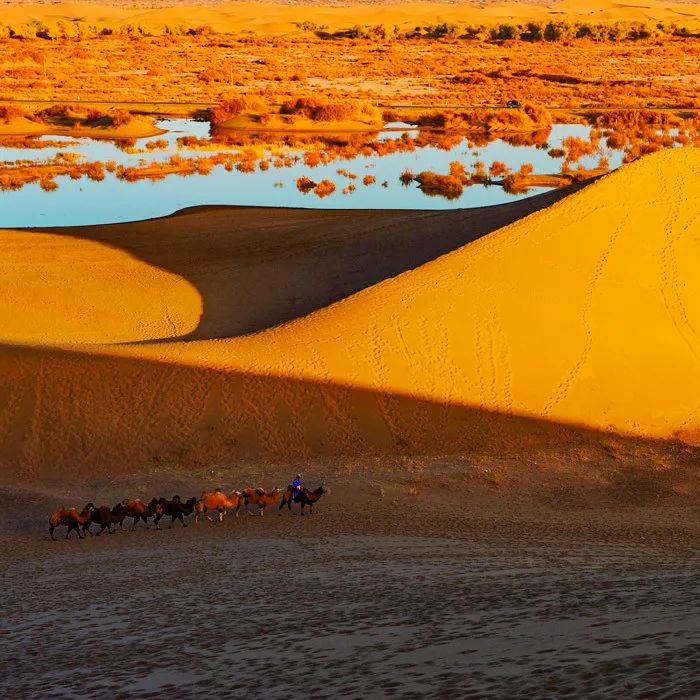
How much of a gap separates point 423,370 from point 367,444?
3.24 metres

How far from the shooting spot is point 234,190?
45.0m

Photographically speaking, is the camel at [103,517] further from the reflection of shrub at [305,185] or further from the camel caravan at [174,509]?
the reflection of shrub at [305,185]

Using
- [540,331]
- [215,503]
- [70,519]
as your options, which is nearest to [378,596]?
[215,503]

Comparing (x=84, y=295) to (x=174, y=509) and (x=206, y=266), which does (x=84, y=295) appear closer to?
(x=206, y=266)

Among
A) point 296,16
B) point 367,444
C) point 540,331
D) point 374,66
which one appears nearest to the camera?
point 367,444

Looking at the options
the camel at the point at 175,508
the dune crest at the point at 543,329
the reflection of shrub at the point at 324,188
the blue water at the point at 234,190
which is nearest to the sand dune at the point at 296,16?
the blue water at the point at 234,190

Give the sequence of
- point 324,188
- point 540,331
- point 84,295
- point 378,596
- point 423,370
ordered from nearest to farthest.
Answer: point 378,596 → point 423,370 → point 540,331 → point 84,295 → point 324,188

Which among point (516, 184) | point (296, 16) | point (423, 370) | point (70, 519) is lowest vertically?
point (70, 519)

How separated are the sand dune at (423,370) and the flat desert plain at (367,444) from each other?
0.07m

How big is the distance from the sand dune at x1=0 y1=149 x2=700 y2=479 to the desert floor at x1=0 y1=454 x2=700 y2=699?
206cm

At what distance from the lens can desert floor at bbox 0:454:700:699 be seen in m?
8.05

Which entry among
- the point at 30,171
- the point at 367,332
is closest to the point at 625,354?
the point at 367,332

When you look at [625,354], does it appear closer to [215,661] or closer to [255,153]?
[215,661]

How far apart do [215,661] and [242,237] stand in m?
27.2
